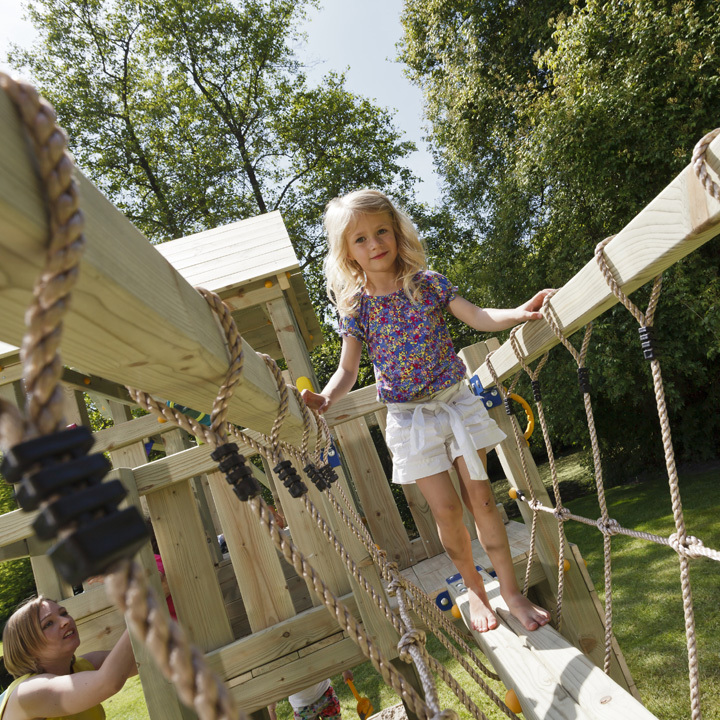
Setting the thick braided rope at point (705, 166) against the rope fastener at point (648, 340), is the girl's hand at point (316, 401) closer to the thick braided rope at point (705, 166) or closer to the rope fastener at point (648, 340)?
the rope fastener at point (648, 340)

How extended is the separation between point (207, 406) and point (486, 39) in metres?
11.9

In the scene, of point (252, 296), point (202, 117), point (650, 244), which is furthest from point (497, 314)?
point (202, 117)

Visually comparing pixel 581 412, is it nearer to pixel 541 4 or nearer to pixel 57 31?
pixel 541 4

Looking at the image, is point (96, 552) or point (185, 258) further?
point (185, 258)

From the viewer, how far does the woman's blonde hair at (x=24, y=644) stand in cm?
223

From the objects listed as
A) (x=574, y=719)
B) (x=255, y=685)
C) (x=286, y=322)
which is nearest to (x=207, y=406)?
(x=574, y=719)

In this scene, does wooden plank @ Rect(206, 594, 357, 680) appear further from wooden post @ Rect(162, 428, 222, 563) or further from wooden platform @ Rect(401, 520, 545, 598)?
wooden post @ Rect(162, 428, 222, 563)

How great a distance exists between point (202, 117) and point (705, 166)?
15.2m

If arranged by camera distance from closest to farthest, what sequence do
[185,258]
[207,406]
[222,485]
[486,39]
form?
[207,406] < [222,485] < [185,258] < [486,39]

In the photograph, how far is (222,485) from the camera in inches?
101

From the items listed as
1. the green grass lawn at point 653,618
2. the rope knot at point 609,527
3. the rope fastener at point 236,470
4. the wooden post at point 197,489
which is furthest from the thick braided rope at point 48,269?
the wooden post at point 197,489

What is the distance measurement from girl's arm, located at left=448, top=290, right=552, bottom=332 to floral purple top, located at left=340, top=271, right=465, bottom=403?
0.34 feet

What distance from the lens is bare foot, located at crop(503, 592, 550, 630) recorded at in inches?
66.3

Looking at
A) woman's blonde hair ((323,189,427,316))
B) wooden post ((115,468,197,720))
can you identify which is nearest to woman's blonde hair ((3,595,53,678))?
wooden post ((115,468,197,720))
